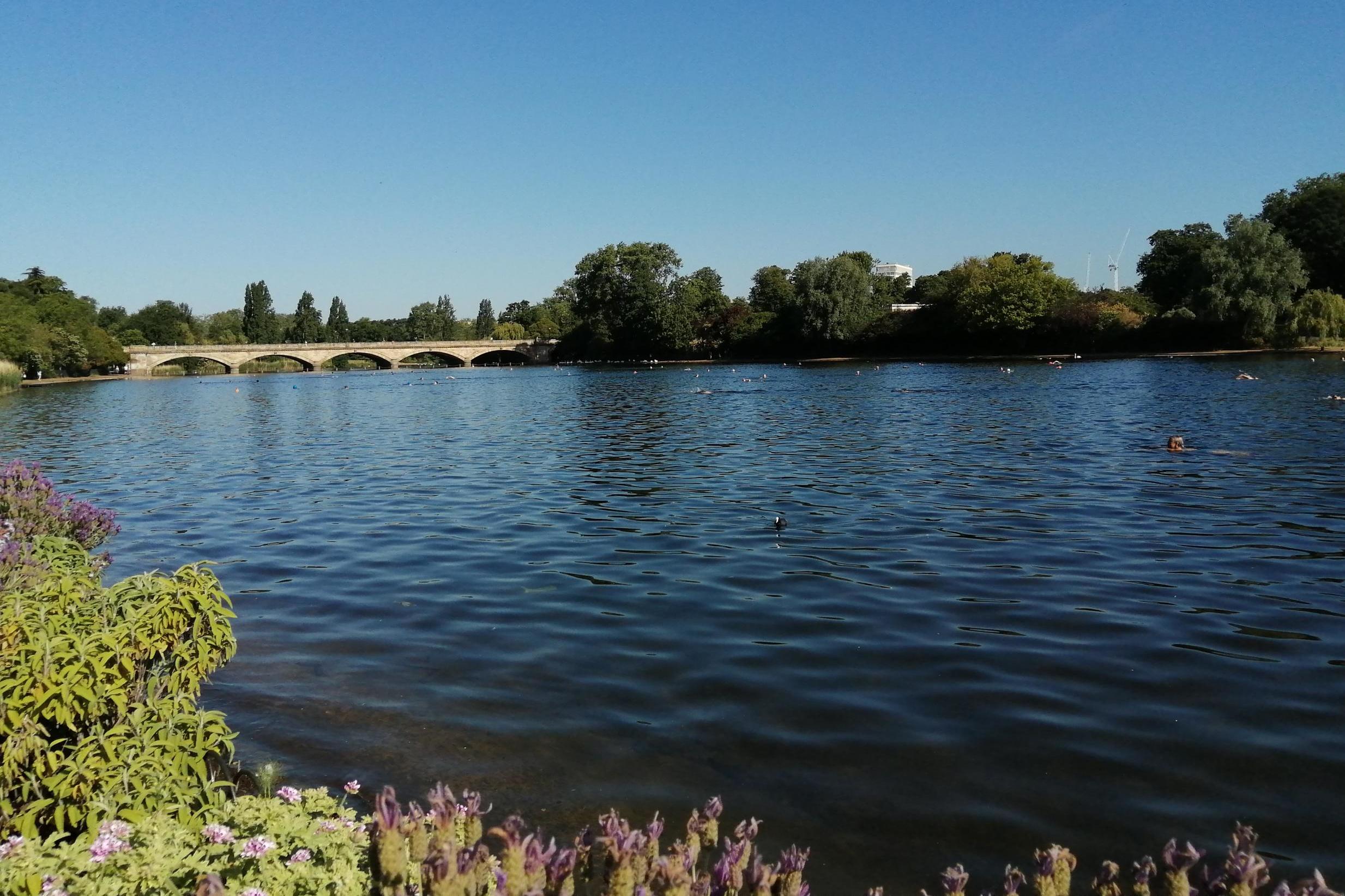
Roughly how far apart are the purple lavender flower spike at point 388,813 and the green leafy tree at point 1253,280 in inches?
3681

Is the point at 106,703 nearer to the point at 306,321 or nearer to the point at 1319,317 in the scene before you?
the point at 1319,317

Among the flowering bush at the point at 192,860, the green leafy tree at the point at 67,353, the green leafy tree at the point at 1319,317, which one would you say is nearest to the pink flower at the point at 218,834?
the flowering bush at the point at 192,860

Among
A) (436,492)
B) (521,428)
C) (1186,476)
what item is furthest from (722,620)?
(521,428)

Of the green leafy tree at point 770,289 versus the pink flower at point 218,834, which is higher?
the green leafy tree at point 770,289

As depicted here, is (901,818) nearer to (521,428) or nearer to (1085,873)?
(1085,873)

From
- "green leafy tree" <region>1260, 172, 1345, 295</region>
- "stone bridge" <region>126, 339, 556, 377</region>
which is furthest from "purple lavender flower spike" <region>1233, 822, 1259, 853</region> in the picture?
"stone bridge" <region>126, 339, 556, 377</region>

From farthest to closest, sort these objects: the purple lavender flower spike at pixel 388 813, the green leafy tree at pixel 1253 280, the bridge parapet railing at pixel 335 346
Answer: the bridge parapet railing at pixel 335 346 → the green leafy tree at pixel 1253 280 → the purple lavender flower spike at pixel 388 813

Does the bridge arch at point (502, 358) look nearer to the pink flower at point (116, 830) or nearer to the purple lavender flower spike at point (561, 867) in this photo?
the pink flower at point (116, 830)

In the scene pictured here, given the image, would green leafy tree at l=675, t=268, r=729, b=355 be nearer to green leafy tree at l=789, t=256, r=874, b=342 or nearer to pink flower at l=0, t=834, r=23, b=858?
green leafy tree at l=789, t=256, r=874, b=342

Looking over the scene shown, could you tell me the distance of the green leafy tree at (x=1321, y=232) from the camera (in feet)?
304

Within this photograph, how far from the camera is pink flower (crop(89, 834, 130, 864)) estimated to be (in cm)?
377

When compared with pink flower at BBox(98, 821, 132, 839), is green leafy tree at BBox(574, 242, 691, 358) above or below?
above

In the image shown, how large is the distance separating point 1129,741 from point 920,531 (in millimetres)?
7907

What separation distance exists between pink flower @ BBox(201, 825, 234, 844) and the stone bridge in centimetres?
14978
